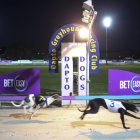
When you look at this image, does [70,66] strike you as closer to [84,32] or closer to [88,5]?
[84,32]

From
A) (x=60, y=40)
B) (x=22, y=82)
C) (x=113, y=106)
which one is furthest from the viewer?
(x=60, y=40)

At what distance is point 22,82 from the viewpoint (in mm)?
15133

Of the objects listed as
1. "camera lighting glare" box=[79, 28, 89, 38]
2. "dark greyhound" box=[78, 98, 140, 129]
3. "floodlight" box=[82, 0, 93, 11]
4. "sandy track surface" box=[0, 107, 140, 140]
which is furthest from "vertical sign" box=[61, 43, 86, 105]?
"dark greyhound" box=[78, 98, 140, 129]

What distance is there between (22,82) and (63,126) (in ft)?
14.8

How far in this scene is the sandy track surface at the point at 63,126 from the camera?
9727 mm

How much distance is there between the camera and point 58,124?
11320 millimetres

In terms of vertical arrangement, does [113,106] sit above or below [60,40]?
below

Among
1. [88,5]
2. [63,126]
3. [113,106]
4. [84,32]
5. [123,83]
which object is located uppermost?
[88,5]

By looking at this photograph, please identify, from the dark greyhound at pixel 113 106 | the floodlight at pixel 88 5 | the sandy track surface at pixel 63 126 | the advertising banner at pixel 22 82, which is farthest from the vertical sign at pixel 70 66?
the dark greyhound at pixel 113 106

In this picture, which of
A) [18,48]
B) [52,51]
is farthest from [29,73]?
[18,48]

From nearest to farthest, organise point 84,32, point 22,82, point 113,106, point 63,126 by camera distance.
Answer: point 113,106 → point 63,126 → point 84,32 → point 22,82

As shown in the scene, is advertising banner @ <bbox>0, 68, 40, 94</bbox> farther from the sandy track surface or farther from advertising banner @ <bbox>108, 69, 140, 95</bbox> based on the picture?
advertising banner @ <bbox>108, 69, 140, 95</bbox>

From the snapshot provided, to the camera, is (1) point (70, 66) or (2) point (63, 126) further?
(1) point (70, 66)

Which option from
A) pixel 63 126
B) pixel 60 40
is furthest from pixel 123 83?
pixel 63 126
